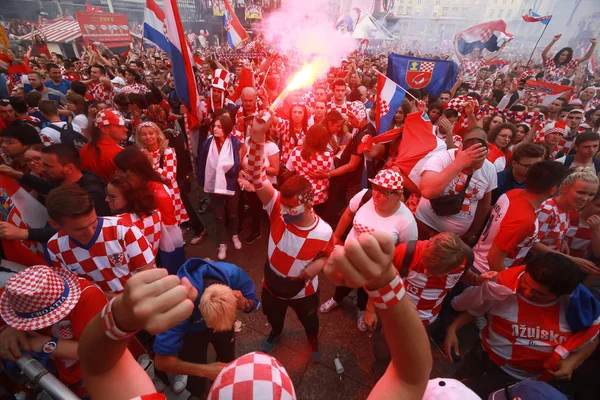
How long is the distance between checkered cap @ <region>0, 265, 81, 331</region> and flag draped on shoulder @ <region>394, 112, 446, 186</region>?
12.6 ft

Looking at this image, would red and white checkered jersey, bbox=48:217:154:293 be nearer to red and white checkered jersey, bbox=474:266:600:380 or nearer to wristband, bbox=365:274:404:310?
wristband, bbox=365:274:404:310

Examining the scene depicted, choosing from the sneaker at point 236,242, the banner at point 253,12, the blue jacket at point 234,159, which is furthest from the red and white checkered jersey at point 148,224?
the banner at point 253,12

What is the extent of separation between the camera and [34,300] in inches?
64.4

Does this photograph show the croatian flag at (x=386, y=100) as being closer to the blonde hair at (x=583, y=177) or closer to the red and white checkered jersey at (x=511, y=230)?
the red and white checkered jersey at (x=511, y=230)

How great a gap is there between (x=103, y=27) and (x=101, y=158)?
18.8m

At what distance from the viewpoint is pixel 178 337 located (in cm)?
211

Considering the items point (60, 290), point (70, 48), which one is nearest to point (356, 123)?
point (60, 290)

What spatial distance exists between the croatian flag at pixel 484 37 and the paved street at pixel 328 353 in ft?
37.1

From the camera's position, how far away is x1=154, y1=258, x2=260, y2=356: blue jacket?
2.06 meters

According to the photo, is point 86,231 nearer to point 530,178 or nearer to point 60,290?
point 60,290

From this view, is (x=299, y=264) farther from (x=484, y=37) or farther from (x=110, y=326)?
(x=484, y=37)

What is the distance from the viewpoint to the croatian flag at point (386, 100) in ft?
14.2

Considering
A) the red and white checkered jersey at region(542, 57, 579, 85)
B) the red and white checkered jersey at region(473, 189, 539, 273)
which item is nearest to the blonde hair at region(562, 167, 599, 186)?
the red and white checkered jersey at region(473, 189, 539, 273)

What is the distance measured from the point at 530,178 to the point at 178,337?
365 centimetres
